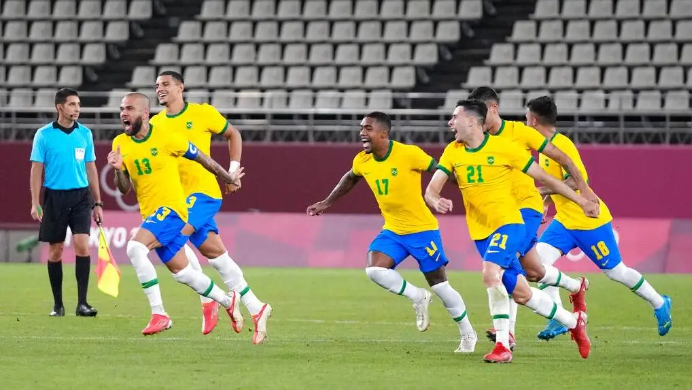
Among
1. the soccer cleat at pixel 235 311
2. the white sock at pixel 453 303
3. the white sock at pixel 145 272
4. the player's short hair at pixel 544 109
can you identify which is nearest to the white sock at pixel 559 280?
the white sock at pixel 453 303

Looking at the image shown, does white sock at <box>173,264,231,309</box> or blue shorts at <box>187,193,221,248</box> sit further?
blue shorts at <box>187,193,221,248</box>

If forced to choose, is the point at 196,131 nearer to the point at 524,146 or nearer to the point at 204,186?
the point at 204,186

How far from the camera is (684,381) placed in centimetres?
903

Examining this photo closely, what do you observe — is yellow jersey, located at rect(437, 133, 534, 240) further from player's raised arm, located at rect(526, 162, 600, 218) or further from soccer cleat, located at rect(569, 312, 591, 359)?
soccer cleat, located at rect(569, 312, 591, 359)

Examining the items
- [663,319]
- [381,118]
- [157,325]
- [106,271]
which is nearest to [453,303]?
[381,118]

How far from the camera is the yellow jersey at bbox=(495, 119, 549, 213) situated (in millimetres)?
10914

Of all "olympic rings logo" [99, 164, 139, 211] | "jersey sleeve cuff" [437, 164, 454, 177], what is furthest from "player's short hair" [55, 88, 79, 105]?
"olympic rings logo" [99, 164, 139, 211]

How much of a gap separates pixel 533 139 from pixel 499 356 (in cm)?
185

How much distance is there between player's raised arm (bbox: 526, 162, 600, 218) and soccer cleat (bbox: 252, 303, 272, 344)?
2750 mm

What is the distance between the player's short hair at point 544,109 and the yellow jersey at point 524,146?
0.54 m

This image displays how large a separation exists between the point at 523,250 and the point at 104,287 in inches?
207

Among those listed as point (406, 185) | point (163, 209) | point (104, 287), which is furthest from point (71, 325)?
point (406, 185)

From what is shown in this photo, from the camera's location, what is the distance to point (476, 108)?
10430mm

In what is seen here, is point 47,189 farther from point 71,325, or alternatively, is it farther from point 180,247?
point 180,247
